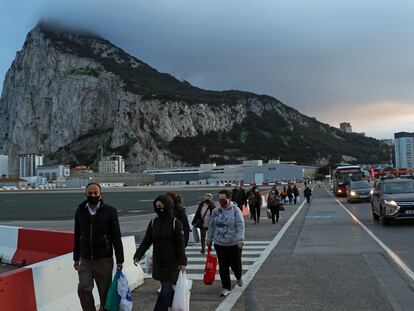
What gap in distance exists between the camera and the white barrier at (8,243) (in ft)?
40.9

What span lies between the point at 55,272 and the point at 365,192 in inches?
1308

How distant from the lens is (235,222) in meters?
8.48

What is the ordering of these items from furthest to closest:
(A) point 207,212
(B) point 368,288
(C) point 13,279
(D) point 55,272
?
(A) point 207,212 → (B) point 368,288 → (D) point 55,272 → (C) point 13,279

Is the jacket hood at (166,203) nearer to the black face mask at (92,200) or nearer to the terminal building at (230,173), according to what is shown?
the black face mask at (92,200)

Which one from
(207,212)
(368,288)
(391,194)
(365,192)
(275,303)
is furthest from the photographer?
(365,192)

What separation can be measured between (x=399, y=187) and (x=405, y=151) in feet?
473

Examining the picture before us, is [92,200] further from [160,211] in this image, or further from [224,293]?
[224,293]

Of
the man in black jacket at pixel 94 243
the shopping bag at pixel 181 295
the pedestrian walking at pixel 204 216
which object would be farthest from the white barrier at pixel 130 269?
the pedestrian walking at pixel 204 216

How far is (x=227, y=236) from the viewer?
845 centimetres

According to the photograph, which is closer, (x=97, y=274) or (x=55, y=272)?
(x=97, y=274)

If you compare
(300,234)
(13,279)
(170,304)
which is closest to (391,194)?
(300,234)

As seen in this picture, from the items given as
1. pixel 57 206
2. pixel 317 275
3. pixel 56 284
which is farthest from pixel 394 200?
pixel 57 206

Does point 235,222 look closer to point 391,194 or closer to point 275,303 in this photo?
point 275,303

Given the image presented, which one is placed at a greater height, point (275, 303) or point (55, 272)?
point (55, 272)
